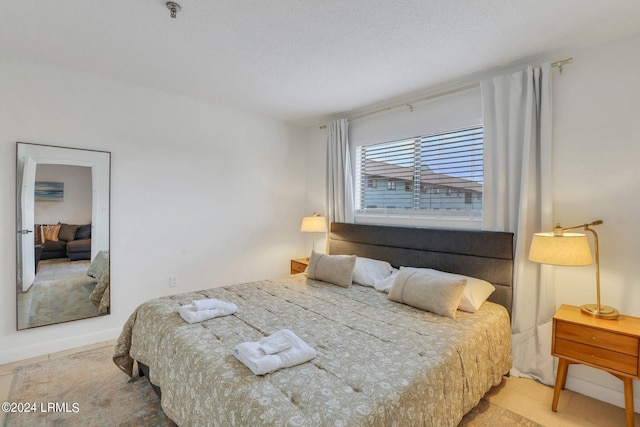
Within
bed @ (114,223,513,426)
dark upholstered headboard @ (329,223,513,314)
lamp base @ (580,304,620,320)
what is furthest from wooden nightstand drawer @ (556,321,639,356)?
dark upholstered headboard @ (329,223,513,314)

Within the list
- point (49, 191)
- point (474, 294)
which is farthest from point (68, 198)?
point (474, 294)

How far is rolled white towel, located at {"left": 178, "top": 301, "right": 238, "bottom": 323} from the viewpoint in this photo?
6.49ft

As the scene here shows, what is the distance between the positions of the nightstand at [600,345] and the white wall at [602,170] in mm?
301

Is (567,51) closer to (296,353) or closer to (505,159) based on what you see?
(505,159)

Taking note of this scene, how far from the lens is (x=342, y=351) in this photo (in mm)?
1661

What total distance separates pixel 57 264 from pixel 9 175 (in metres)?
0.83

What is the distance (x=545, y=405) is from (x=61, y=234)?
4.08m

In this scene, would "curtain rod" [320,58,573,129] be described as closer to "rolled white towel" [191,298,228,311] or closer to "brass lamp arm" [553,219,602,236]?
"brass lamp arm" [553,219,602,236]

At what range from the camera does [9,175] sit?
8.39 ft

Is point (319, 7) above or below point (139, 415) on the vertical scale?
above

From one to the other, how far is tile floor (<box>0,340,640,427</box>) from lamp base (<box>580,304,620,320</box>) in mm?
665

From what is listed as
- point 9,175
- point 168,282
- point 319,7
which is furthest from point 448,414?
point 9,175

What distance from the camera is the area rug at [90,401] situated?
6.23 feet

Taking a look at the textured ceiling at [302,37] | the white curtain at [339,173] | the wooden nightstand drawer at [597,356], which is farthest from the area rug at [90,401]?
the textured ceiling at [302,37]
